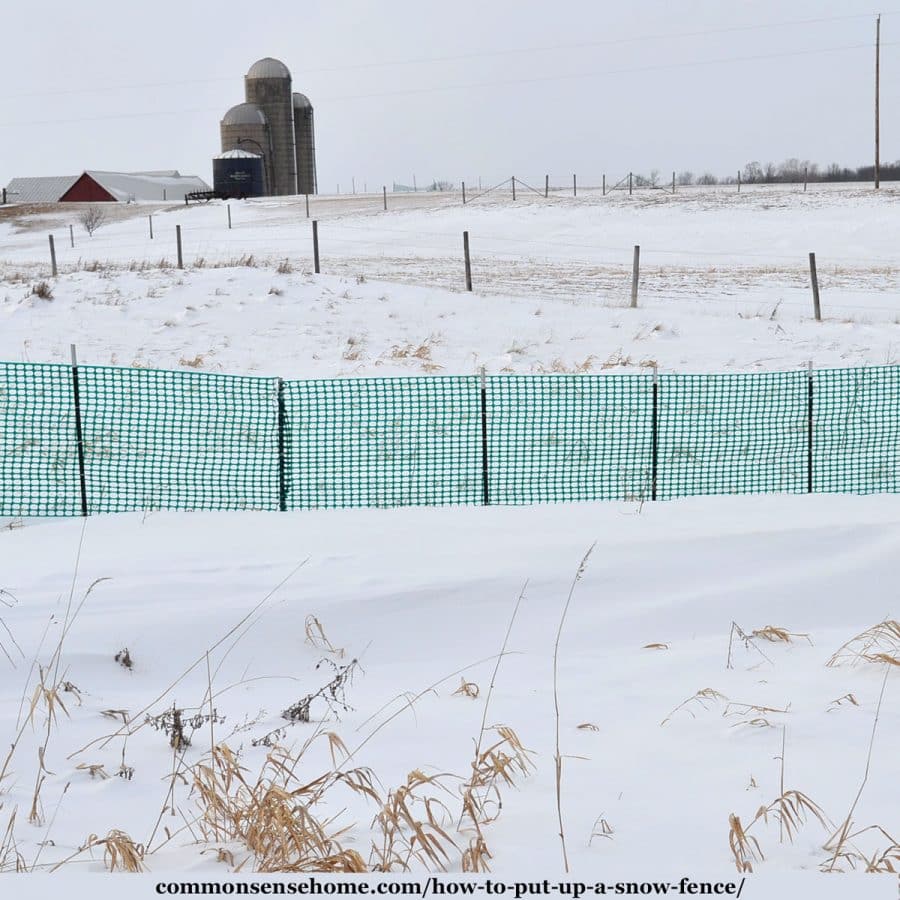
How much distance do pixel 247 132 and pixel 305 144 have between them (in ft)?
26.9

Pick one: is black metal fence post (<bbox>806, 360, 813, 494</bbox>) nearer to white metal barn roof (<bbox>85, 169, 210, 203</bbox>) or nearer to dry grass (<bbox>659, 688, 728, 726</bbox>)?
dry grass (<bbox>659, 688, 728, 726</bbox>)

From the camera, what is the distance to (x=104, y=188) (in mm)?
70562

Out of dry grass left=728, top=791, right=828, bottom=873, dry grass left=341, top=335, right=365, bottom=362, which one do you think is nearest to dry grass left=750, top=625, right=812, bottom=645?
dry grass left=728, top=791, right=828, bottom=873

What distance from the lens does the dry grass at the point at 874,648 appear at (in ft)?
18.7

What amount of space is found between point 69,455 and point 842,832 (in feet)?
30.4

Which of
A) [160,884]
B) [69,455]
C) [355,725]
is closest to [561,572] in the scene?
[355,725]

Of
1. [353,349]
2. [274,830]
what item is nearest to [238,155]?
[353,349]

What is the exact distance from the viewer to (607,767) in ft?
15.2

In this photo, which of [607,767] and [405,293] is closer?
[607,767]

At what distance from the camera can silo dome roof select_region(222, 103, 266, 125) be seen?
7262 centimetres

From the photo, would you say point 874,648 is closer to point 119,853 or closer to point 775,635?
point 775,635

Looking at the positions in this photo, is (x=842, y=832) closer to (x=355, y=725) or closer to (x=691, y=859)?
(x=691, y=859)

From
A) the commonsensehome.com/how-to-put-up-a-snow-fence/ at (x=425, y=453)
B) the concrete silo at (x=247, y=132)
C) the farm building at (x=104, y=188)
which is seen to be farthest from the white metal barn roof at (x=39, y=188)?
the commonsensehome.com/how-to-put-up-a-snow-fence/ at (x=425, y=453)

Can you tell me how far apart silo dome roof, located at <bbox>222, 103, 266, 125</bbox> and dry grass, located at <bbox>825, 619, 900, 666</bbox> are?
71571 millimetres
